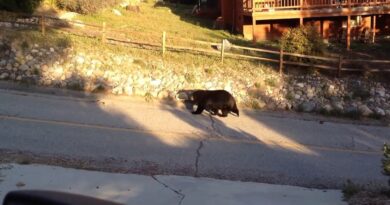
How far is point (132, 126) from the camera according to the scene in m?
13.0

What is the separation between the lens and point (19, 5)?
73.7 feet

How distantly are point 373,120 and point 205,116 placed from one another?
4880 mm

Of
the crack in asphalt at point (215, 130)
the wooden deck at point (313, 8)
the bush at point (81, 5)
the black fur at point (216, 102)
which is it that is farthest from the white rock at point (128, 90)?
the bush at point (81, 5)

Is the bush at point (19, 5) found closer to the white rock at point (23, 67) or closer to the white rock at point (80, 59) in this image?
the white rock at point (80, 59)

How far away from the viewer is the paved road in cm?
1023

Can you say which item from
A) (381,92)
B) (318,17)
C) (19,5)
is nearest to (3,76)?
(19,5)

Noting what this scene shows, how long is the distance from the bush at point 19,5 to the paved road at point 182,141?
7.93 metres

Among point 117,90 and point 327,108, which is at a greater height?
point 117,90

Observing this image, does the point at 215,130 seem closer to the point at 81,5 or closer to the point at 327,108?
the point at 327,108

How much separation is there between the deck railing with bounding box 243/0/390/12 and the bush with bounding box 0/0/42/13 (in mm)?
8854

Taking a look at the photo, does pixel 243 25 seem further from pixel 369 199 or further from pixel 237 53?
pixel 369 199

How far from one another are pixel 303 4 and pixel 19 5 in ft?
37.3

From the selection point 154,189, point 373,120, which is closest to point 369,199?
point 154,189

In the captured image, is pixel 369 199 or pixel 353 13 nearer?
pixel 369 199
